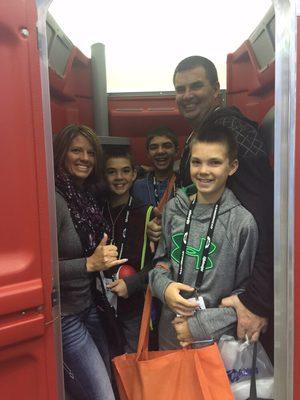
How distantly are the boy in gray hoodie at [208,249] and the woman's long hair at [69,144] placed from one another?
508 mm

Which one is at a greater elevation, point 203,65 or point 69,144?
point 203,65

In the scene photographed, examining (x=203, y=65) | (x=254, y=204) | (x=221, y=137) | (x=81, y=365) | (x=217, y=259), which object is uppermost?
(x=203, y=65)

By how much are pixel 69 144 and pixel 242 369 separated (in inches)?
48.2

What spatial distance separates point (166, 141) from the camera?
2.62 metres

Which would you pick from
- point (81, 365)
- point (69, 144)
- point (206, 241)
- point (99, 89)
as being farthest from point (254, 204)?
point (99, 89)

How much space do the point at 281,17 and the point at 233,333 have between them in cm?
115

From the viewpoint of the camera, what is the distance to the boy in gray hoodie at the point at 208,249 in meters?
1.42

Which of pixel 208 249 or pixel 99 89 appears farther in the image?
pixel 99 89

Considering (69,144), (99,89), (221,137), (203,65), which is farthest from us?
(99,89)

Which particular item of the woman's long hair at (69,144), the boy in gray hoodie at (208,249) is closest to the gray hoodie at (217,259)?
the boy in gray hoodie at (208,249)

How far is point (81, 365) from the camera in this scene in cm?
159

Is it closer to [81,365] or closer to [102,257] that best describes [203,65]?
[102,257]

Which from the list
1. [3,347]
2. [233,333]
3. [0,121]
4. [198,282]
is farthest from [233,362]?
[0,121]

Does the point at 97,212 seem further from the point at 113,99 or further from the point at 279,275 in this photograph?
the point at 113,99
